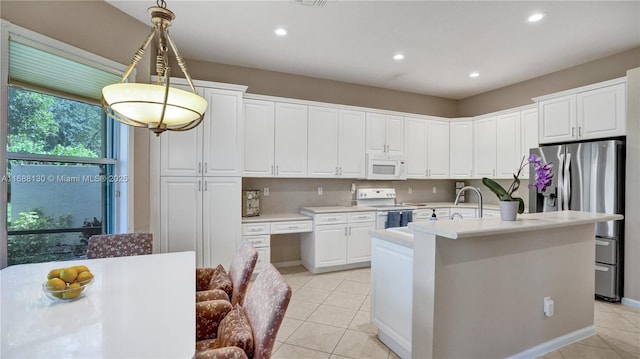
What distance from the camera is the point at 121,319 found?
1187 mm

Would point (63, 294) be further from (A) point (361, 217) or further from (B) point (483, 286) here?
(A) point (361, 217)

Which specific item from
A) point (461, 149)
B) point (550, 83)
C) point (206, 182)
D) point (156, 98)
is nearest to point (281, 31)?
point (206, 182)

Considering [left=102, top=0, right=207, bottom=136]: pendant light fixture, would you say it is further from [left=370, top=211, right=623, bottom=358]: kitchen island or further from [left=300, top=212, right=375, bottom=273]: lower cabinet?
[left=300, top=212, right=375, bottom=273]: lower cabinet

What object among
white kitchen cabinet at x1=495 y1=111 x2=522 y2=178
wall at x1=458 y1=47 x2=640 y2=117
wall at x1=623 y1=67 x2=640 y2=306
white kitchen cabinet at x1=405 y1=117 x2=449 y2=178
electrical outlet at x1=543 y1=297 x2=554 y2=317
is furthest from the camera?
white kitchen cabinet at x1=405 y1=117 x2=449 y2=178

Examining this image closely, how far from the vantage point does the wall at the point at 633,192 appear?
9.83 feet

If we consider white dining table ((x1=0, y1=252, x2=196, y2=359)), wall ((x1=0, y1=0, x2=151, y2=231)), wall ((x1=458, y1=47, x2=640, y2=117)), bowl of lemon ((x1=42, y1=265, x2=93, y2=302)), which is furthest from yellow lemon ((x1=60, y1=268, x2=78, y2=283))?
wall ((x1=458, y1=47, x2=640, y2=117))

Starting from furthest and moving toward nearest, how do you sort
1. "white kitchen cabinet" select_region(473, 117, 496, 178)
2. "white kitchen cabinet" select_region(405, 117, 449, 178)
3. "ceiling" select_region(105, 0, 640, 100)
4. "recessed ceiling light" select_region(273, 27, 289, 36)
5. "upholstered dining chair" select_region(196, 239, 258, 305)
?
"white kitchen cabinet" select_region(405, 117, 449, 178)
"white kitchen cabinet" select_region(473, 117, 496, 178)
"recessed ceiling light" select_region(273, 27, 289, 36)
"ceiling" select_region(105, 0, 640, 100)
"upholstered dining chair" select_region(196, 239, 258, 305)

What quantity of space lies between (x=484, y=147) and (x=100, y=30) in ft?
17.4

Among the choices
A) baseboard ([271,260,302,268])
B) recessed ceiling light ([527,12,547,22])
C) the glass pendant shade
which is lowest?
baseboard ([271,260,302,268])

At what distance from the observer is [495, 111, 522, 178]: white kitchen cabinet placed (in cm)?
445

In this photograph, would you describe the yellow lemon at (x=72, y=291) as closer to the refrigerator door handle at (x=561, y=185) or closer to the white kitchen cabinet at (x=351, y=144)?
the white kitchen cabinet at (x=351, y=144)

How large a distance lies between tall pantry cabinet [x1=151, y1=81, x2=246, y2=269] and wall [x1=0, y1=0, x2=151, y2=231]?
170mm

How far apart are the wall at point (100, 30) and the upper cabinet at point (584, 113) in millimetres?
4772

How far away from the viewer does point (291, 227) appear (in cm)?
396
